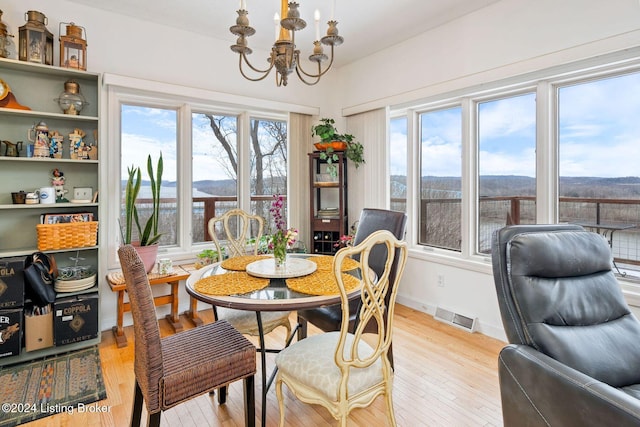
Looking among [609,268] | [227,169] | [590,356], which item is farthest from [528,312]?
[227,169]

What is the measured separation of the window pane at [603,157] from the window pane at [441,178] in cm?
88

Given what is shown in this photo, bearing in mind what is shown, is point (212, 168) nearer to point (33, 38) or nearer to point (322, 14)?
point (33, 38)

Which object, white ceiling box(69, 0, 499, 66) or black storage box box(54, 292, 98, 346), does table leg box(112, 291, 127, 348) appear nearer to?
black storage box box(54, 292, 98, 346)

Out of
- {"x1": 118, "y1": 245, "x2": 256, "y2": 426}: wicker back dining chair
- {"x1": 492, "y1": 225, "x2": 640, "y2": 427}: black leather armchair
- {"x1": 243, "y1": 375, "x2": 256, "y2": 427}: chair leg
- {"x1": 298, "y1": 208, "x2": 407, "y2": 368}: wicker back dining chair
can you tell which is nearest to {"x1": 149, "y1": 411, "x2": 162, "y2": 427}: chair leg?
{"x1": 118, "y1": 245, "x2": 256, "y2": 426}: wicker back dining chair

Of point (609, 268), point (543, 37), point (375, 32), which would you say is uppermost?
point (375, 32)

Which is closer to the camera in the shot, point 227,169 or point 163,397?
point 163,397

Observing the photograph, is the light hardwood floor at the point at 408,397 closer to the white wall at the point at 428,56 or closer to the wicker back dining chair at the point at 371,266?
the wicker back dining chair at the point at 371,266

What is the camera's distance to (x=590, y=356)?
1335mm

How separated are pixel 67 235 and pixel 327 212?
8.15 ft

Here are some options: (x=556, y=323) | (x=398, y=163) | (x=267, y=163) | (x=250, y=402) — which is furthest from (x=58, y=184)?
(x=556, y=323)

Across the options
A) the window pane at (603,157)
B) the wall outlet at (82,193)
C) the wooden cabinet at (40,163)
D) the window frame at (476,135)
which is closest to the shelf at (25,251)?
the wooden cabinet at (40,163)

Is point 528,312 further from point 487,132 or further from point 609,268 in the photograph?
point 487,132

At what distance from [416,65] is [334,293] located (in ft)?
8.96

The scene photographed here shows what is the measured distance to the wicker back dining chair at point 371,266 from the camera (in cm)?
213
